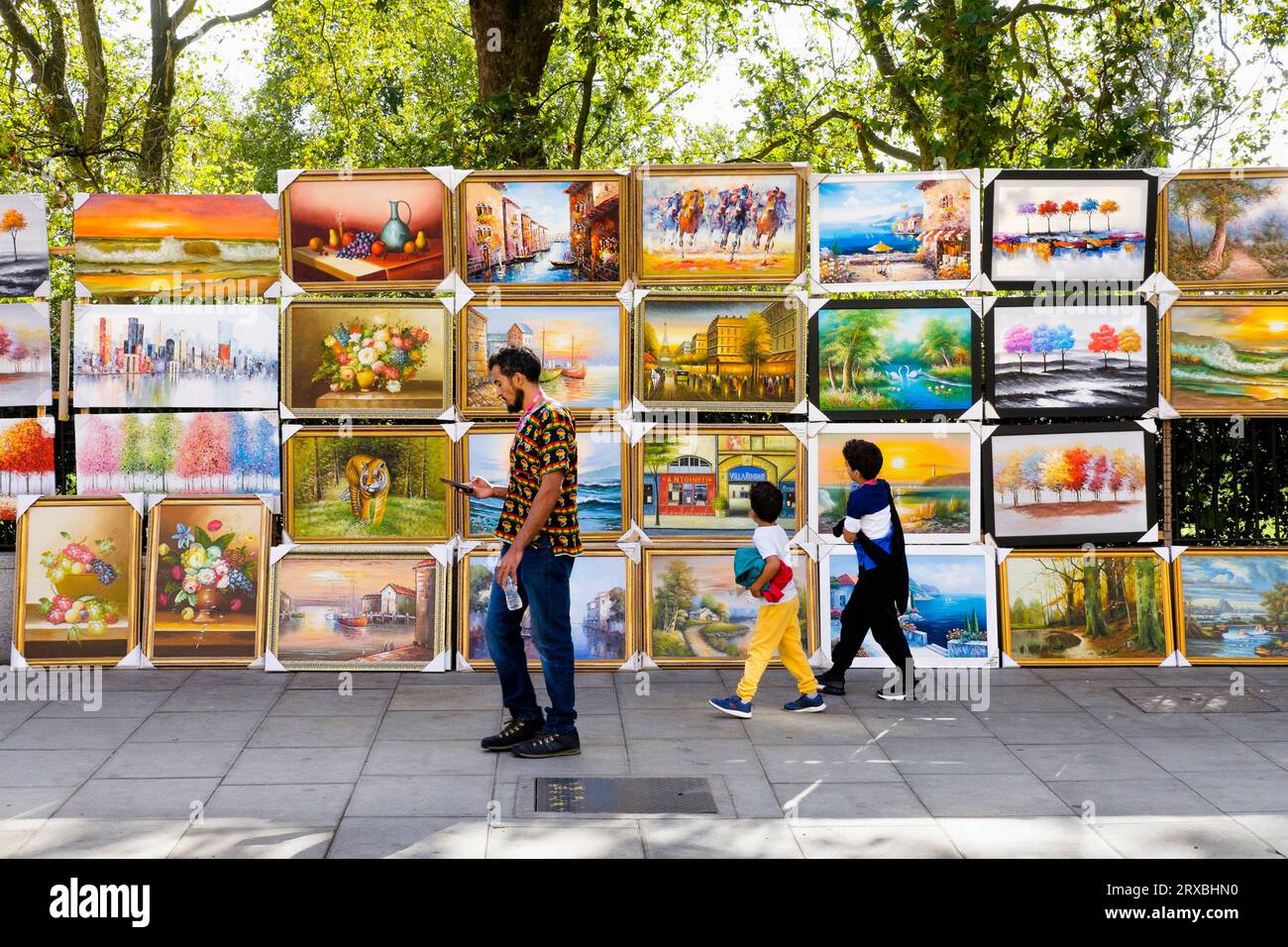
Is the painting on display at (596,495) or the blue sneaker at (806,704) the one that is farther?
the painting on display at (596,495)

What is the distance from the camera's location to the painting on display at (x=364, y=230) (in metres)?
7.91

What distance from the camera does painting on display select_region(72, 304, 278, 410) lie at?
796 centimetres

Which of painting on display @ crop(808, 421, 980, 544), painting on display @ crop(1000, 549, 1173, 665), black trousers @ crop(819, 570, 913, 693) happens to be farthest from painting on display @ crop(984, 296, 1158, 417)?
black trousers @ crop(819, 570, 913, 693)

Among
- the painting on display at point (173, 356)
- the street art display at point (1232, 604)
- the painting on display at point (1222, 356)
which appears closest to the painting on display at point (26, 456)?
the painting on display at point (173, 356)

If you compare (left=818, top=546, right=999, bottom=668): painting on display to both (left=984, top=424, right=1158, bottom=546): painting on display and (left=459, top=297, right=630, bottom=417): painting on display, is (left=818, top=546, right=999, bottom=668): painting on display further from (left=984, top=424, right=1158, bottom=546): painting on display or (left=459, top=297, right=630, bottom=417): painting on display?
(left=459, top=297, right=630, bottom=417): painting on display

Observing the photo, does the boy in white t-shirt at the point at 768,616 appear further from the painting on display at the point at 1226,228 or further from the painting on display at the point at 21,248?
the painting on display at the point at 21,248

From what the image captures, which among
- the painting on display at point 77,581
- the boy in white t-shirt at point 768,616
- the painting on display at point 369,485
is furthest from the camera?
the painting on display at point 369,485

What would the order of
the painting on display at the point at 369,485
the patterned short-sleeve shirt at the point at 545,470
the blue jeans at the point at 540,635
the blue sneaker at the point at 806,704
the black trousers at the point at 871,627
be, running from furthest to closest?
the painting on display at the point at 369,485
the black trousers at the point at 871,627
the blue sneaker at the point at 806,704
the blue jeans at the point at 540,635
the patterned short-sleeve shirt at the point at 545,470

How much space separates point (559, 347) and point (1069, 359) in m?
3.24

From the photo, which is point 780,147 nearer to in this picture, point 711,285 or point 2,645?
point 711,285

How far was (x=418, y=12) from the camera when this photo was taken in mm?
22453

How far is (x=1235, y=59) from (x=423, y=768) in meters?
13.0

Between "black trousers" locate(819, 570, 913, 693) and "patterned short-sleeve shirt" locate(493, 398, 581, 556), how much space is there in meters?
2.11
